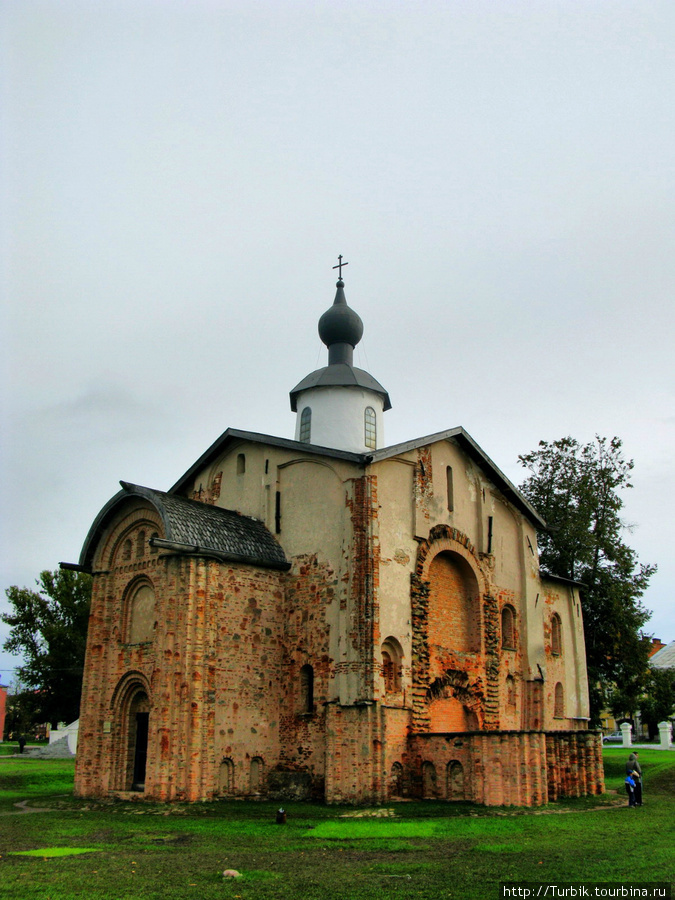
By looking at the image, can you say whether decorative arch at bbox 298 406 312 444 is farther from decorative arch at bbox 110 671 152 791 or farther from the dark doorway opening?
the dark doorway opening

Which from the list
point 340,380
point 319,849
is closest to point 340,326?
point 340,380

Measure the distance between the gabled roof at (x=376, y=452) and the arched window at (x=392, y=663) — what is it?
167 inches

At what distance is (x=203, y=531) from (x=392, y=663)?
5.42 meters

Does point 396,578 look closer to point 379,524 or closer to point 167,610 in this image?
point 379,524

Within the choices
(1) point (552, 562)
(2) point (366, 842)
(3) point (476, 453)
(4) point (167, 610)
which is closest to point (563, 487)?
(1) point (552, 562)

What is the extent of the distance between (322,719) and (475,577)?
6.28 m

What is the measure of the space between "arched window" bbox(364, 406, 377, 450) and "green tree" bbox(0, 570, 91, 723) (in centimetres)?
2042

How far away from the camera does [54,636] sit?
4009 centimetres

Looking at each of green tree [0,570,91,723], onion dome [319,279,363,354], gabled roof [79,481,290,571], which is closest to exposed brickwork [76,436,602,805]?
gabled roof [79,481,290,571]

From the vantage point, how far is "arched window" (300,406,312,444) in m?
26.3

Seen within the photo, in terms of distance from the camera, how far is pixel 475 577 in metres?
23.3

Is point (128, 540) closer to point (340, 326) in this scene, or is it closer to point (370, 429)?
point (370, 429)

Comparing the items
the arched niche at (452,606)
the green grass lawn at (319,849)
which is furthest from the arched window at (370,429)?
the green grass lawn at (319,849)

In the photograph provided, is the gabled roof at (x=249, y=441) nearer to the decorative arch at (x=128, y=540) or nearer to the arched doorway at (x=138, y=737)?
the decorative arch at (x=128, y=540)
